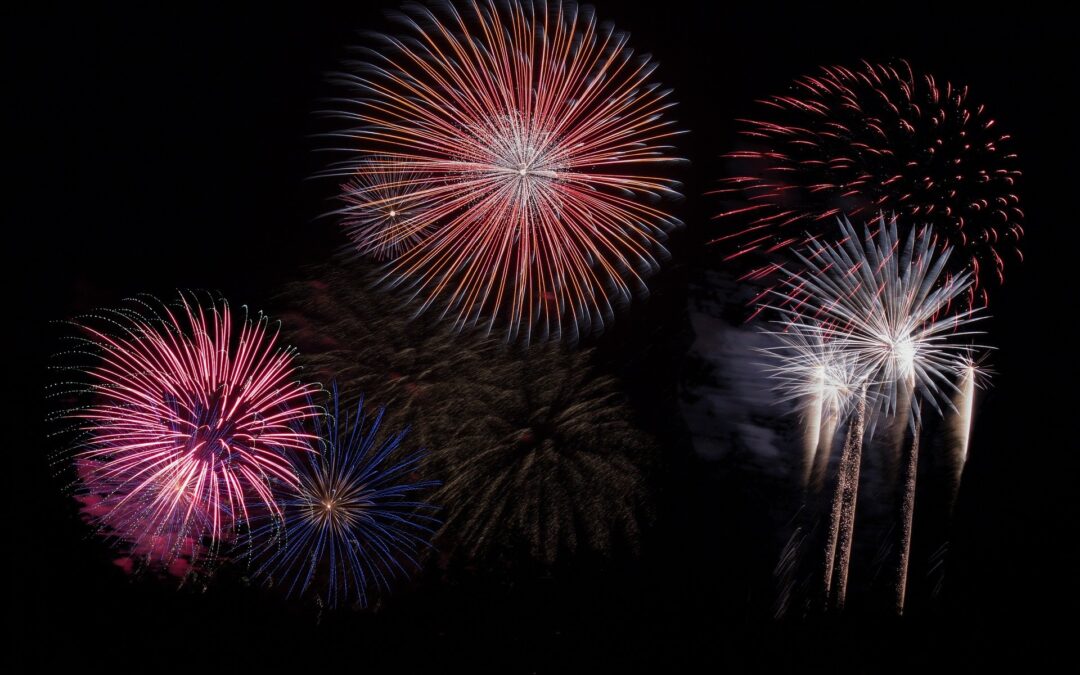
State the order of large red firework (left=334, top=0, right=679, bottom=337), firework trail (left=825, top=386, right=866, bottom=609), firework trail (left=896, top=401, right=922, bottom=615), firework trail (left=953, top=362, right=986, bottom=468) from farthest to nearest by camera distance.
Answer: firework trail (left=953, top=362, right=986, bottom=468) → firework trail (left=896, top=401, right=922, bottom=615) → firework trail (left=825, top=386, right=866, bottom=609) → large red firework (left=334, top=0, right=679, bottom=337)

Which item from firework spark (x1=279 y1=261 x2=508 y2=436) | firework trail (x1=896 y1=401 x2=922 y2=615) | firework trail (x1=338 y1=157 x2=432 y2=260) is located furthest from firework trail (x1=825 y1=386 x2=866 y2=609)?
firework trail (x1=338 y1=157 x2=432 y2=260)

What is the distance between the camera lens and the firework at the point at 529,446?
8.50 metres

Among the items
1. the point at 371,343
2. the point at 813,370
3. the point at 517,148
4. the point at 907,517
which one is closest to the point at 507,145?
the point at 517,148

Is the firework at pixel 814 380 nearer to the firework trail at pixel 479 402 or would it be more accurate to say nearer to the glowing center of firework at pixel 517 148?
the firework trail at pixel 479 402

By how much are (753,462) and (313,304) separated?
28.9 feet

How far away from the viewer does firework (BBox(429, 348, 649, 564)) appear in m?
8.50

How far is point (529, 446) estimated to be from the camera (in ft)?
28.1

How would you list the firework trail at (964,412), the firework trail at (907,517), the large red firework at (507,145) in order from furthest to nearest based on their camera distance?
1. the firework trail at (964,412)
2. the firework trail at (907,517)
3. the large red firework at (507,145)

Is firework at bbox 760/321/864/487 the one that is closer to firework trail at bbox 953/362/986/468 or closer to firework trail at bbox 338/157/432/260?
firework trail at bbox 953/362/986/468

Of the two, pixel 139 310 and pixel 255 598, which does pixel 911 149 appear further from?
pixel 255 598

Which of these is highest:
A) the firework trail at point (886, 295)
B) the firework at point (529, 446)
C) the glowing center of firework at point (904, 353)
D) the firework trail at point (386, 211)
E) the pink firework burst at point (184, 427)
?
the firework trail at point (886, 295)

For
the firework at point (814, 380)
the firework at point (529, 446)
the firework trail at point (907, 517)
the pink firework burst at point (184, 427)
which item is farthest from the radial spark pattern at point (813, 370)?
the pink firework burst at point (184, 427)

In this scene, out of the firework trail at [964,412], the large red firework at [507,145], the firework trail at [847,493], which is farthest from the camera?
the firework trail at [964,412]

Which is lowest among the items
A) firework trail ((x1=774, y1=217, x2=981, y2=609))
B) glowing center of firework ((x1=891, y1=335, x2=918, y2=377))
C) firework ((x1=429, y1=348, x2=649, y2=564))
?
firework ((x1=429, y1=348, x2=649, y2=564))
